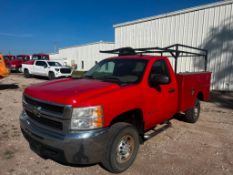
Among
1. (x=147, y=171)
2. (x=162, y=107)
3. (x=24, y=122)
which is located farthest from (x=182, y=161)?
(x=24, y=122)

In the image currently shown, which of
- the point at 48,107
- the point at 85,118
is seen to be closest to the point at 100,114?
the point at 85,118

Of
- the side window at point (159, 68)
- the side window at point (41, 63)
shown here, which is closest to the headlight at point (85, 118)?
the side window at point (159, 68)

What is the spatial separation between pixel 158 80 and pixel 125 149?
1405mm

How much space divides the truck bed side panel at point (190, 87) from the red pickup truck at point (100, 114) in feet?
1.62

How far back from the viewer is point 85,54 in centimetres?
2742

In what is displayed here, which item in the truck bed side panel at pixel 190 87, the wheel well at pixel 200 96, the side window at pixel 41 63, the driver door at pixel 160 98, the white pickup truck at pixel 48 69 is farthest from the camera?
the side window at pixel 41 63

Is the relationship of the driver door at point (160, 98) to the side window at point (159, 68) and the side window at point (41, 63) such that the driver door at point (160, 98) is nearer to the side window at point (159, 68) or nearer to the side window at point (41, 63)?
the side window at point (159, 68)

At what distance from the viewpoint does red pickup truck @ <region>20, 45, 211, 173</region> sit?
9.15 feet

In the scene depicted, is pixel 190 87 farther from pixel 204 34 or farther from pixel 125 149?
pixel 204 34

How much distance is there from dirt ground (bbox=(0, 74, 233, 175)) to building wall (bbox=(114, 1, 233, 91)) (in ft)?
24.0

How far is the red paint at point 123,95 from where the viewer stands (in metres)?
2.93

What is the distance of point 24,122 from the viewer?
354 centimetres

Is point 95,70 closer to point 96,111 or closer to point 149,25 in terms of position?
point 96,111

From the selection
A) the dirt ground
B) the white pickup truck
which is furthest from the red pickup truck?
the white pickup truck
